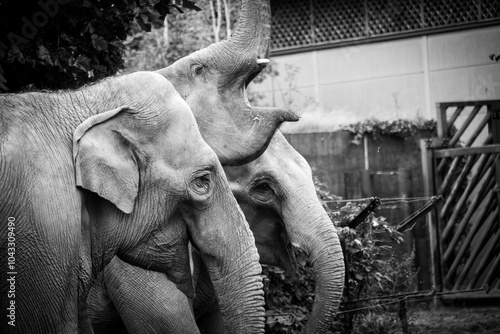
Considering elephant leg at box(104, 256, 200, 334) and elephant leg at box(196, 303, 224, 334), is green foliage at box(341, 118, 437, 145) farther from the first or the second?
elephant leg at box(104, 256, 200, 334)

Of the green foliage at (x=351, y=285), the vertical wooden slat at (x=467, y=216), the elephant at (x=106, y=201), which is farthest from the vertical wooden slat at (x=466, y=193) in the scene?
the elephant at (x=106, y=201)

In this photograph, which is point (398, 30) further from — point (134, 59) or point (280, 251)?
point (280, 251)

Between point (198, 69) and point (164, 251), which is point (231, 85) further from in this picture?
point (164, 251)

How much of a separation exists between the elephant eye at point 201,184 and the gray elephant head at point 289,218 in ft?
7.78

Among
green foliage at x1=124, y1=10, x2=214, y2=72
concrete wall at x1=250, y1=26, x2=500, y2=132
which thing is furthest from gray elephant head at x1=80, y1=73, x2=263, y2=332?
concrete wall at x1=250, y1=26, x2=500, y2=132

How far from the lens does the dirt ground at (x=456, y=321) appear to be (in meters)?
11.2

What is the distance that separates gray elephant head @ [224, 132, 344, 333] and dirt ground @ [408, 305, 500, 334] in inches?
124

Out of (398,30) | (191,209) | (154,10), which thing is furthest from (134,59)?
(191,209)

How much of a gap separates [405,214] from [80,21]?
7277 millimetres

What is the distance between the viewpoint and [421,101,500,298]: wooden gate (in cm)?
1314

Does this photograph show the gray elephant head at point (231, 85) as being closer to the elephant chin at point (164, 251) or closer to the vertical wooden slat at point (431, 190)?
the elephant chin at point (164, 251)

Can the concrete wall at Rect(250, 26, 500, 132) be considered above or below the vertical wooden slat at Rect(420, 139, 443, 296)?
above

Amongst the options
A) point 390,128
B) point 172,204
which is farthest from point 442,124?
point 172,204

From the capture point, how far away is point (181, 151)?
5387 mm
